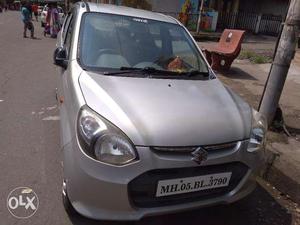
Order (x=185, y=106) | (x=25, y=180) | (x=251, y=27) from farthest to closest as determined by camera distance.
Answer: (x=251, y=27) → (x=25, y=180) → (x=185, y=106)

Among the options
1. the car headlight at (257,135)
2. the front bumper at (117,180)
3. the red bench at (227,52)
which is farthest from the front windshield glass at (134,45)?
the red bench at (227,52)

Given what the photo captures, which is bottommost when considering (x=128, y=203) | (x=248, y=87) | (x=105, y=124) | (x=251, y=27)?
(x=251, y=27)

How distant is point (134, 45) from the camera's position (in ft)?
13.3

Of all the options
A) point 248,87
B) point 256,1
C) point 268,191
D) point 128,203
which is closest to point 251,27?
point 256,1

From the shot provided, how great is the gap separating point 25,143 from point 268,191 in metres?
2.96

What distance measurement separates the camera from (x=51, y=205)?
11.1ft

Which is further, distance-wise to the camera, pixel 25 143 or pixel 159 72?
pixel 25 143

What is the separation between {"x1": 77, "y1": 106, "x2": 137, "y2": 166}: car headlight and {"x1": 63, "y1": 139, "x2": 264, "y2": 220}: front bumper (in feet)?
0.16

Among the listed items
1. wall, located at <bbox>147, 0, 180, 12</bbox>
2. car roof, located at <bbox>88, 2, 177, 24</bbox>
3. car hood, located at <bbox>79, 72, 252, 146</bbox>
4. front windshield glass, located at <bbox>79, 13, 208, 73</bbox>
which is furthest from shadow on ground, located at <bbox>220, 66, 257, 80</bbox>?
wall, located at <bbox>147, 0, 180, 12</bbox>

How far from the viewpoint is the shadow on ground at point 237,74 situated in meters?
9.20

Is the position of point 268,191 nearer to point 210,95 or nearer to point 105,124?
point 210,95

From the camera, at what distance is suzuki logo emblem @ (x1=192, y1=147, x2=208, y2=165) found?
8.98 feet

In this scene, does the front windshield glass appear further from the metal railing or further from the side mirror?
the metal railing

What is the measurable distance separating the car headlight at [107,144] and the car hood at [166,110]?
0.18 ft
